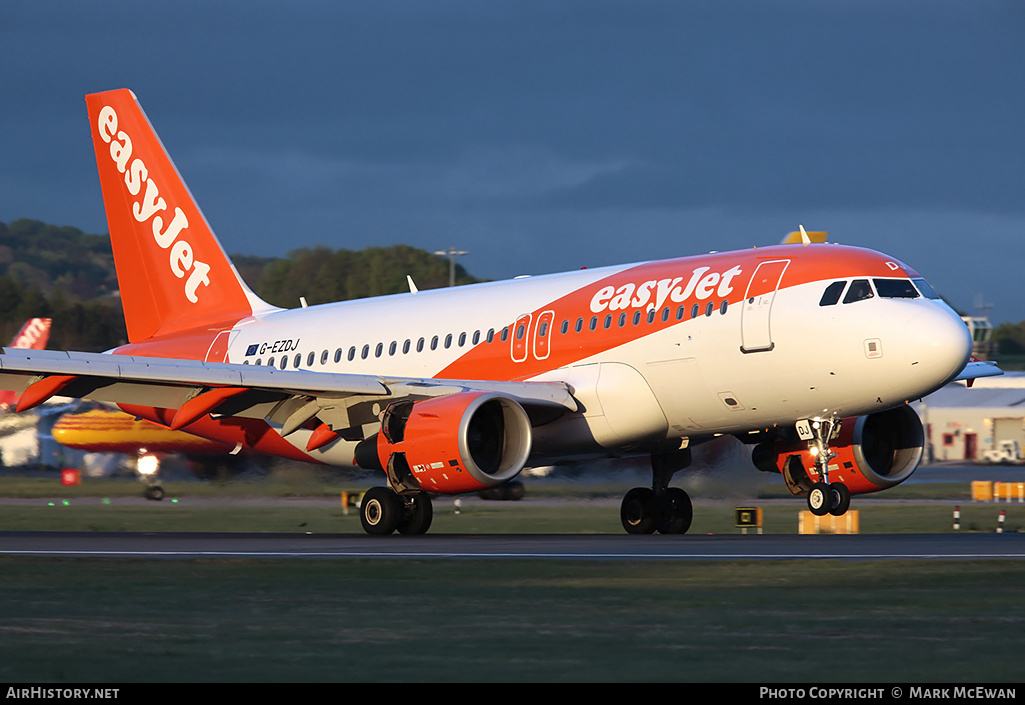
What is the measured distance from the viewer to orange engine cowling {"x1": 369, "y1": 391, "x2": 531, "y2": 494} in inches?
915

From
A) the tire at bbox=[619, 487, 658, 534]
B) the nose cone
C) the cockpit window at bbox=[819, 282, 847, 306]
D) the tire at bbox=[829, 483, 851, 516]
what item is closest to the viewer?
the nose cone

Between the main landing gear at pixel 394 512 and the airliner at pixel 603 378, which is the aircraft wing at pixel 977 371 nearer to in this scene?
the airliner at pixel 603 378

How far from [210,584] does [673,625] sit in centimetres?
604

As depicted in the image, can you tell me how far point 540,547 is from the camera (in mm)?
21219

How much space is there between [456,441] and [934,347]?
7.93 m

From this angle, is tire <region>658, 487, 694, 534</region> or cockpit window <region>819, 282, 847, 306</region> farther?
tire <region>658, 487, 694, 534</region>

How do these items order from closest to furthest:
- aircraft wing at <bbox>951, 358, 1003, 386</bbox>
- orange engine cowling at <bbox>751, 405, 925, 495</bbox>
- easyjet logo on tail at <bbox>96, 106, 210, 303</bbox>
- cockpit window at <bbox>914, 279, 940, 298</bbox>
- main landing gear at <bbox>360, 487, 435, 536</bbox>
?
cockpit window at <bbox>914, 279, 940, 298</bbox> < main landing gear at <bbox>360, 487, 435, 536</bbox> < aircraft wing at <bbox>951, 358, 1003, 386</bbox> < orange engine cowling at <bbox>751, 405, 925, 495</bbox> < easyjet logo on tail at <bbox>96, 106, 210, 303</bbox>

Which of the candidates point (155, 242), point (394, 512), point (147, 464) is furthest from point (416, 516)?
point (147, 464)

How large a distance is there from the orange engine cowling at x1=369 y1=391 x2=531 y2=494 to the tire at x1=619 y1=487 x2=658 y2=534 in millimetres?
5197

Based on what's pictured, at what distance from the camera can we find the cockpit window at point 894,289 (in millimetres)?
23250

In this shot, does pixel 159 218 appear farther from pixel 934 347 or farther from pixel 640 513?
pixel 934 347

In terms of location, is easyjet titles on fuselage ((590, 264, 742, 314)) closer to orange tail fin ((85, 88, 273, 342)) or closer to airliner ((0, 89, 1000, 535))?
airliner ((0, 89, 1000, 535))

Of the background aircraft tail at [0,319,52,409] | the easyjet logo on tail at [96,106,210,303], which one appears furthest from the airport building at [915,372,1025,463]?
the easyjet logo on tail at [96,106,210,303]
